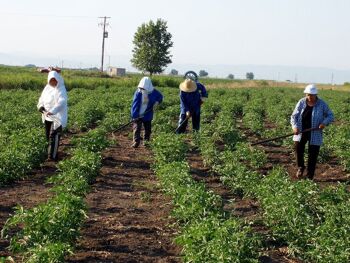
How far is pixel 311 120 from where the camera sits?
34.4 ft

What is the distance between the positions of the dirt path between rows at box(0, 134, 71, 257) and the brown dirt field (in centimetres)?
277

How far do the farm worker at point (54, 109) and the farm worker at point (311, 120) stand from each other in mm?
4632

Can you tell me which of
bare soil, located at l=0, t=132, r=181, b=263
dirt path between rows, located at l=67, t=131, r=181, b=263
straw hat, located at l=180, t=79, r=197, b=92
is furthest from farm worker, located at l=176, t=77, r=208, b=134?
dirt path between rows, located at l=67, t=131, r=181, b=263

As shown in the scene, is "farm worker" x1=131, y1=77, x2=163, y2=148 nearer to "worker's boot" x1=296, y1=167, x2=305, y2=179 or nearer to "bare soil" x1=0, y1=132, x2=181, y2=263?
"bare soil" x1=0, y1=132, x2=181, y2=263

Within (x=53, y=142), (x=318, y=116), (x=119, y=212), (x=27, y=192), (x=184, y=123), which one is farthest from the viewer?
(x=184, y=123)

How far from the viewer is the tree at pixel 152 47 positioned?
69312 mm

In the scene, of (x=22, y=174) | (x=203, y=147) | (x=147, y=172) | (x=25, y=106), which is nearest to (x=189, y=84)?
(x=203, y=147)

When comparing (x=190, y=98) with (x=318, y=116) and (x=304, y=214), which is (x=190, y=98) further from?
(x=304, y=214)

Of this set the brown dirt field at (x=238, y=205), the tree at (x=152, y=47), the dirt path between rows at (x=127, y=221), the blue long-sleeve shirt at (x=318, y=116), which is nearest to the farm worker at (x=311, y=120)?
the blue long-sleeve shirt at (x=318, y=116)

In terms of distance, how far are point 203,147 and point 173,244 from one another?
17.2 ft

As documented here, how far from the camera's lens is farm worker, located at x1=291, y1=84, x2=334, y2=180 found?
10.4 metres

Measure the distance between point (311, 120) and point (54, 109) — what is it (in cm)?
509

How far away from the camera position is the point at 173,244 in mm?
6582

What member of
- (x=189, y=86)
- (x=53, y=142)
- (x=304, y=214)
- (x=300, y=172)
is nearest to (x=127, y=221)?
(x=304, y=214)
